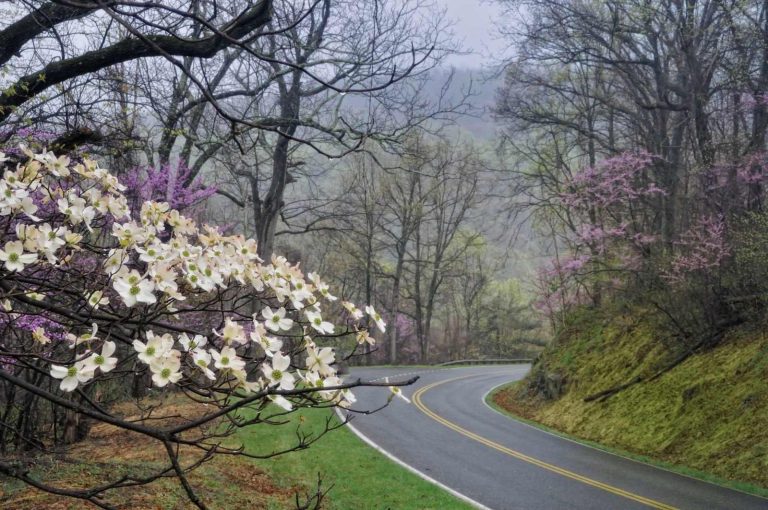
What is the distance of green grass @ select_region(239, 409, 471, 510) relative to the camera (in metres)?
8.49

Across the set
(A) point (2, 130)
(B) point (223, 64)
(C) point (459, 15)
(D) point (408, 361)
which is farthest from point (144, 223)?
(D) point (408, 361)

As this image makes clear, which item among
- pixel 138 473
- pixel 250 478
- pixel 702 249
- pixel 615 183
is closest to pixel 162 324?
pixel 138 473

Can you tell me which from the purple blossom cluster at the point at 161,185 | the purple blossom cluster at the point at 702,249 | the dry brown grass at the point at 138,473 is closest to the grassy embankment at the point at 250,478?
the dry brown grass at the point at 138,473

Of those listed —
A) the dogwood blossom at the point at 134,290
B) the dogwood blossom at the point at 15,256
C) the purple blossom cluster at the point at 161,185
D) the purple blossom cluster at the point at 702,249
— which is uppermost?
the purple blossom cluster at the point at 161,185

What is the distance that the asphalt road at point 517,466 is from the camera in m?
9.07

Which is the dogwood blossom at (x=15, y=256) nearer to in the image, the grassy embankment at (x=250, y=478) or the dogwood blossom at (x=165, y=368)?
the dogwood blossom at (x=165, y=368)

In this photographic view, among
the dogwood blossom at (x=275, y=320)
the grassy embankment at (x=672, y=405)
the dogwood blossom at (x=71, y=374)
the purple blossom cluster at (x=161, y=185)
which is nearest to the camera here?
the dogwood blossom at (x=71, y=374)

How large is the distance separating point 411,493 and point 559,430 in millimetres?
8777

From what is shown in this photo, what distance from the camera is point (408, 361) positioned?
43.6 m

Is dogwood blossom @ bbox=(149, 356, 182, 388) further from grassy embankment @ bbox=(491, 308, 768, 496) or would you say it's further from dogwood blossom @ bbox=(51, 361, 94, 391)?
grassy embankment @ bbox=(491, 308, 768, 496)

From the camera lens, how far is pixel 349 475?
9875 mm

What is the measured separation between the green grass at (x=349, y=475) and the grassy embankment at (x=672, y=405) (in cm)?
567

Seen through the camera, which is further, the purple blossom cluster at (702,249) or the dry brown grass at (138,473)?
the purple blossom cluster at (702,249)

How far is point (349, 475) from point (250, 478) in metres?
1.72
